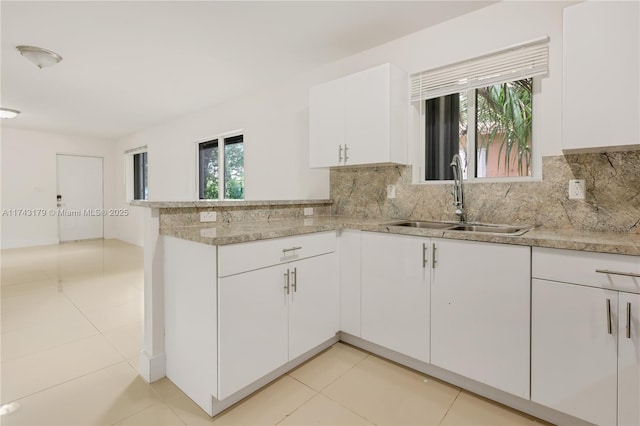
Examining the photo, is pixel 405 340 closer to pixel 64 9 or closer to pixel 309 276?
pixel 309 276

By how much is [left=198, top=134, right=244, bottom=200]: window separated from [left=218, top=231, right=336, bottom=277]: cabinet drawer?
2.39 m

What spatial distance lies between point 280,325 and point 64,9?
2636 millimetres

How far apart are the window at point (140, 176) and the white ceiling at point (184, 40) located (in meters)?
2.51

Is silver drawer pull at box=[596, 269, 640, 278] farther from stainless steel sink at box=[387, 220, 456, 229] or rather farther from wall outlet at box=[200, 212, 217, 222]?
wall outlet at box=[200, 212, 217, 222]

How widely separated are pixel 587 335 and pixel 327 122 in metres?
2.08

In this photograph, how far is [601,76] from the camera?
4.95 feet

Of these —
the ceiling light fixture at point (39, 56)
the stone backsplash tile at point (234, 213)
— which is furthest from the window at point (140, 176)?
the stone backsplash tile at point (234, 213)

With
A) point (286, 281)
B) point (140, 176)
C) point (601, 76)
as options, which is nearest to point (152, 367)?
point (286, 281)

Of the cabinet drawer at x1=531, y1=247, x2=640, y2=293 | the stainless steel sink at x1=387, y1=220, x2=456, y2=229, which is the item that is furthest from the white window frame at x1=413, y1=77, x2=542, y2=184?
the cabinet drawer at x1=531, y1=247, x2=640, y2=293

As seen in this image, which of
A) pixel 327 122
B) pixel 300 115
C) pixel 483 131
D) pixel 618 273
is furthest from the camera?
pixel 300 115

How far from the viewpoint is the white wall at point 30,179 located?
599 centimetres

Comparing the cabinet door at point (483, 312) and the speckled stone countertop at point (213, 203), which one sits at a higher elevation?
the speckled stone countertop at point (213, 203)

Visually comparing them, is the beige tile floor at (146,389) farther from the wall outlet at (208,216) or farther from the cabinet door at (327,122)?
the cabinet door at (327,122)

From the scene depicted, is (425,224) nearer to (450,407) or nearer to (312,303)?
(312,303)
